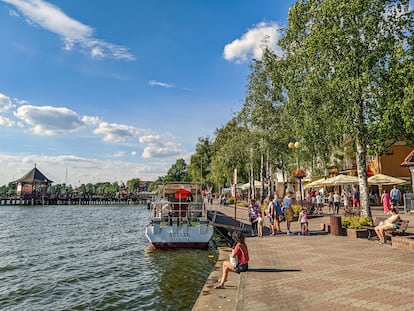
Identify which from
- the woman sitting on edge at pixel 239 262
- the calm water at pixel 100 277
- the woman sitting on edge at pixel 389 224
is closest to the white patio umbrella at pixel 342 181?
the woman sitting on edge at pixel 389 224

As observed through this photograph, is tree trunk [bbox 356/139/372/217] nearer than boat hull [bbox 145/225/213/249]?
No

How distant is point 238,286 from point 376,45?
1444cm

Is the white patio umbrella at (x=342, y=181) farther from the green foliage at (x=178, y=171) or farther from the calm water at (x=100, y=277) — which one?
the green foliage at (x=178, y=171)

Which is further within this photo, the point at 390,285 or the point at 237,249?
the point at 237,249

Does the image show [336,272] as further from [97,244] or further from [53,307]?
[97,244]

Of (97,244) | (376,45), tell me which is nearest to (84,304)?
(97,244)

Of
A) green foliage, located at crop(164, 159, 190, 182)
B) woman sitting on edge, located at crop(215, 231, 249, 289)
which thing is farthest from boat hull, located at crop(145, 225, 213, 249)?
green foliage, located at crop(164, 159, 190, 182)

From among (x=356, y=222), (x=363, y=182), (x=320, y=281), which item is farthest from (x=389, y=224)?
(x=320, y=281)

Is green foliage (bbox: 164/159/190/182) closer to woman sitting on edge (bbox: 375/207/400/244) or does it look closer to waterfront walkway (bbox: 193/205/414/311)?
woman sitting on edge (bbox: 375/207/400/244)

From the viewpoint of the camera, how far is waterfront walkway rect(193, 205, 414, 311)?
662 cm

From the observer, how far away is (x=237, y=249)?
8930 millimetres

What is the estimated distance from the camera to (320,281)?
320 inches

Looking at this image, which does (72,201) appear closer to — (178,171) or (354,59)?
(178,171)

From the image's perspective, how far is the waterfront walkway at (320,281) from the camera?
6.62 meters
